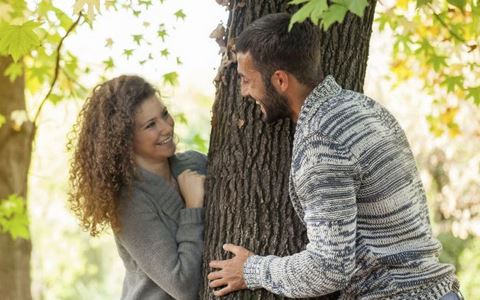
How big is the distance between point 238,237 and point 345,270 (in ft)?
2.15

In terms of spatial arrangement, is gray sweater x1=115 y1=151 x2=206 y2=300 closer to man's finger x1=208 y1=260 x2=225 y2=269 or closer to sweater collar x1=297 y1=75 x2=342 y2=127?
man's finger x1=208 y1=260 x2=225 y2=269

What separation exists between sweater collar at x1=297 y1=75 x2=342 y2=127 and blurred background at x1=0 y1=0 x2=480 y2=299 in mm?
794

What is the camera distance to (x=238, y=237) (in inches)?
127

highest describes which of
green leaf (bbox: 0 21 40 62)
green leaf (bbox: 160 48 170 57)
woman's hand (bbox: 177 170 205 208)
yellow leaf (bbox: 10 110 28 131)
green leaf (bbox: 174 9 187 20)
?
green leaf (bbox: 174 9 187 20)

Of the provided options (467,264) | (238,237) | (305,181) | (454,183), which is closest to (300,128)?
(305,181)

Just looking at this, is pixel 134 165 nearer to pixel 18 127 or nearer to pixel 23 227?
pixel 23 227

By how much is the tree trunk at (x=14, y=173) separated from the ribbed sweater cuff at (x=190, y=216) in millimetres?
3594

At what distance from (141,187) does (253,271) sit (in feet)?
2.12

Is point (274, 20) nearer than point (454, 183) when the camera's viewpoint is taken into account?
Yes

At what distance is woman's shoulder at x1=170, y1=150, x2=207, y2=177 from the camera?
3.49m

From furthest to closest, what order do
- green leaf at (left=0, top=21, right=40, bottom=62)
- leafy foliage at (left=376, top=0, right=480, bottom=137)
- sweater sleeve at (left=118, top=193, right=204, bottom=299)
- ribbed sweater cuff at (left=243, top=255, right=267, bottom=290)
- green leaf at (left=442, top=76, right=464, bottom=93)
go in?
green leaf at (left=442, top=76, right=464, bottom=93) → leafy foliage at (left=376, top=0, right=480, bottom=137) → green leaf at (left=0, top=21, right=40, bottom=62) → sweater sleeve at (left=118, top=193, right=204, bottom=299) → ribbed sweater cuff at (left=243, top=255, right=267, bottom=290)

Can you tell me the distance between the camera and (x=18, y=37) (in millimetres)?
3703

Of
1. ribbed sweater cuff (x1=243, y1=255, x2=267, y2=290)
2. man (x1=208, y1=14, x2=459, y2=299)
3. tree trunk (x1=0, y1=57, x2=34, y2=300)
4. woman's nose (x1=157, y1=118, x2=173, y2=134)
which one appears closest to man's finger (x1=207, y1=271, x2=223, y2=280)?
ribbed sweater cuff (x1=243, y1=255, x2=267, y2=290)

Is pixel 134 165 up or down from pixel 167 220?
up
